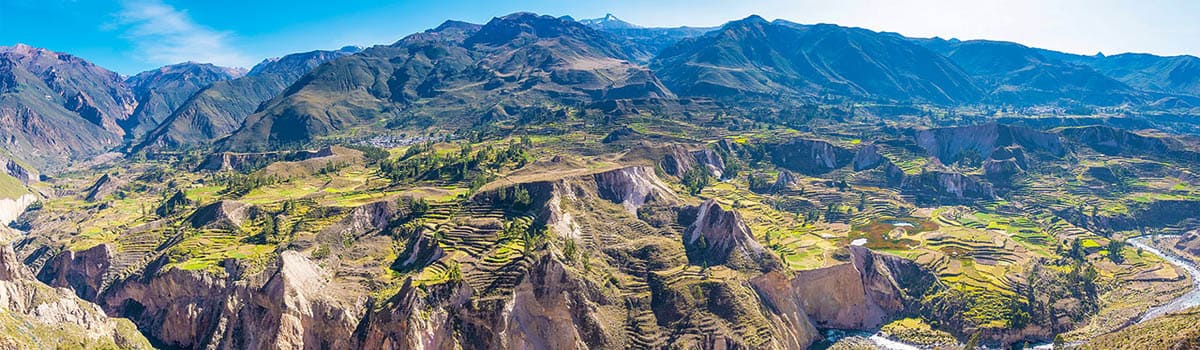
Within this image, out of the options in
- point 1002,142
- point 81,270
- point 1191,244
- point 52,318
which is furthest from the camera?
point 1002,142

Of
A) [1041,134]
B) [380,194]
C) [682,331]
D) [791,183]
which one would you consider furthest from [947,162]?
[380,194]

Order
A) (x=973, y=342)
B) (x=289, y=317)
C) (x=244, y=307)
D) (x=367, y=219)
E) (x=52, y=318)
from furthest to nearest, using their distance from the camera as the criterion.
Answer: (x=367, y=219), (x=973, y=342), (x=244, y=307), (x=289, y=317), (x=52, y=318)

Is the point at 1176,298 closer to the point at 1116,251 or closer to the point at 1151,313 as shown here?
the point at 1151,313

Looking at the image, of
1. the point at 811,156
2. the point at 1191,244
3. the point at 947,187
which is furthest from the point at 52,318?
the point at 1191,244

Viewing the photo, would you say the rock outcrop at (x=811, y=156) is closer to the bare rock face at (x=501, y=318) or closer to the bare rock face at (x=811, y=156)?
the bare rock face at (x=811, y=156)

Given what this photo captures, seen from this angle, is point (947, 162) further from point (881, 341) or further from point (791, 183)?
point (881, 341)

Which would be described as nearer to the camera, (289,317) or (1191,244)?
(289,317)

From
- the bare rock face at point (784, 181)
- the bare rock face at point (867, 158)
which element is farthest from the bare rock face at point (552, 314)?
the bare rock face at point (867, 158)
